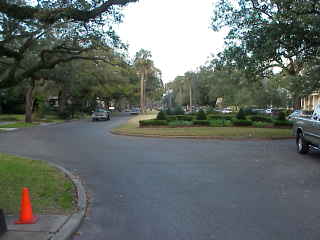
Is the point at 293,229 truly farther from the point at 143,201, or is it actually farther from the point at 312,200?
the point at 143,201

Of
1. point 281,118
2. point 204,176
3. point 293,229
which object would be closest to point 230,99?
point 281,118

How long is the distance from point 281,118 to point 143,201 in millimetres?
22206

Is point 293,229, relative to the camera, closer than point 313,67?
Yes

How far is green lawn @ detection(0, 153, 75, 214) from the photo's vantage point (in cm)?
577

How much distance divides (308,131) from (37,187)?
9.12m

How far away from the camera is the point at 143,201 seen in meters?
6.44

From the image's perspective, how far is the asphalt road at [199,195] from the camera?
4879mm

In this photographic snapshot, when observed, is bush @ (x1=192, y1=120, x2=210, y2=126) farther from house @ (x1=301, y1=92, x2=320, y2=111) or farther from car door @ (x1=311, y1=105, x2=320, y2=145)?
house @ (x1=301, y1=92, x2=320, y2=111)

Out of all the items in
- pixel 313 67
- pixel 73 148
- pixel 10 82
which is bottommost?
pixel 73 148

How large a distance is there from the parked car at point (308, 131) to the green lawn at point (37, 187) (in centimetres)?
795

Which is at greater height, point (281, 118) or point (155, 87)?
point (155, 87)

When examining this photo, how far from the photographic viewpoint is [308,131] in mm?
11680

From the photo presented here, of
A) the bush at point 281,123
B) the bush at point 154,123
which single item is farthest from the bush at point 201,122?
the bush at point 281,123

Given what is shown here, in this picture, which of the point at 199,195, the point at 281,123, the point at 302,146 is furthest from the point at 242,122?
the point at 199,195
